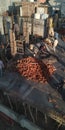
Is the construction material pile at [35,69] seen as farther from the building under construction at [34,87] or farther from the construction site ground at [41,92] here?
the construction site ground at [41,92]

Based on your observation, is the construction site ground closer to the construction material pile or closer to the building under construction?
the building under construction

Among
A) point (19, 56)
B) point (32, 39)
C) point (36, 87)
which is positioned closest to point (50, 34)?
point (32, 39)

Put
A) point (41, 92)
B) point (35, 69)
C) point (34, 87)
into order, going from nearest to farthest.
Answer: point (41, 92) < point (34, 87) < point (35, 69)

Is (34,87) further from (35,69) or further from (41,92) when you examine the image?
(35,69)

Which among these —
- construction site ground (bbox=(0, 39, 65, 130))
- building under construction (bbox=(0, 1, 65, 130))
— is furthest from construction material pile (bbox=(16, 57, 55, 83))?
construction site ground (bbox=(0, 39, 65, 130))

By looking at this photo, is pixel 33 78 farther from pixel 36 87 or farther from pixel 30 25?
pixel 30 25

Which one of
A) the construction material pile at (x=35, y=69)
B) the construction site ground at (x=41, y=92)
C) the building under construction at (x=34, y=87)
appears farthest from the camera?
the construction material pile at (x=35, y=69)

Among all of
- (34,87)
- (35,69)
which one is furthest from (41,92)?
(35,69)

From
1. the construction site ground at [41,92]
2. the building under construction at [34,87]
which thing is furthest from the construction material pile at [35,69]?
the construction site ground at [41,92]
